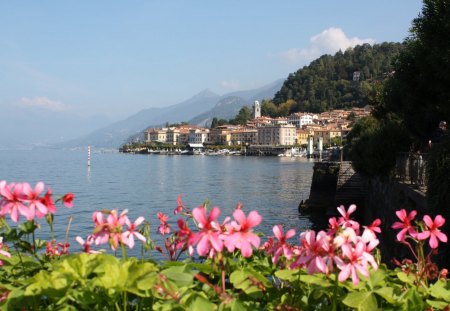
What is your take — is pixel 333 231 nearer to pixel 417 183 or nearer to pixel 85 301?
pixel 85 301

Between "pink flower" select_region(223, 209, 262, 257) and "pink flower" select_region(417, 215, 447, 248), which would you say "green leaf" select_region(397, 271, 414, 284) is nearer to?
"pink flower" select_region(417, 215, 447, 248)

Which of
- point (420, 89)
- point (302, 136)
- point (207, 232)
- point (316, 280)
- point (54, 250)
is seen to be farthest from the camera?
point (302, 136)

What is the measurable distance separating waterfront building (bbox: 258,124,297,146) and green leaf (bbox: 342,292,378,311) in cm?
18113

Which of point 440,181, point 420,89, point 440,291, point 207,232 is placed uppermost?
point 420,89

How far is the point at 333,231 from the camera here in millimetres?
1947

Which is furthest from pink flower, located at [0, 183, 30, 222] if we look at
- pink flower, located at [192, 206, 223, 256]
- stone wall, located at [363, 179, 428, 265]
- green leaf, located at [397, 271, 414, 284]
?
stone wall, located at [363, 179, 428, 265]

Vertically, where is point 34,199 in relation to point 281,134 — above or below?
Result: below

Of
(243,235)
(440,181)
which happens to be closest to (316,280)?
(243,235)

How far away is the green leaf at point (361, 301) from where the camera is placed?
1.84 m

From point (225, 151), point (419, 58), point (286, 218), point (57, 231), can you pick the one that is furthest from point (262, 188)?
point (225, 151)

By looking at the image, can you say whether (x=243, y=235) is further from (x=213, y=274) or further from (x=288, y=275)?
(x=213, y=274)

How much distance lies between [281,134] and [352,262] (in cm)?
18255

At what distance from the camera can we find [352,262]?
173 centimetres

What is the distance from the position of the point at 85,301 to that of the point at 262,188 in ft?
158
